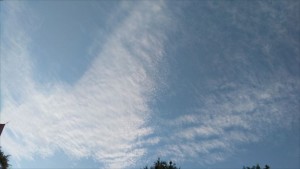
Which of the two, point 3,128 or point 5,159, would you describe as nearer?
point 5,159

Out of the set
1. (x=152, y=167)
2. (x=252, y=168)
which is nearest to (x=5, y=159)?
(x=152, y=167)

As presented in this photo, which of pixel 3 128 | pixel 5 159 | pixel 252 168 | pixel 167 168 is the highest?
pixel 3 128

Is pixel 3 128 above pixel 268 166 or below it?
above

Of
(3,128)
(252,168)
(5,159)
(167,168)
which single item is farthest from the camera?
(3,128)

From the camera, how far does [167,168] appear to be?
47.1 m

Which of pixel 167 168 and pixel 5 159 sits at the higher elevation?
pixel 167 168

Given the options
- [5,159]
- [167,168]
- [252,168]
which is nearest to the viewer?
[5,159]

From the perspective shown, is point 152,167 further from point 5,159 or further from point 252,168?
point 5,159

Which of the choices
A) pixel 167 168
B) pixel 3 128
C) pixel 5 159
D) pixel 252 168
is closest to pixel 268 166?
pixel 252 168

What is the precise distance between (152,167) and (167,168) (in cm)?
317

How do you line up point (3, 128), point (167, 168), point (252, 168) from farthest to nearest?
point (3, 128) < point (252, 168) < point (167, 168)

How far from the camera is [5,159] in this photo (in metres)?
43.1

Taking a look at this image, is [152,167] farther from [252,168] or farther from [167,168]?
[252,168]

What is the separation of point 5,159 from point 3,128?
1614 cm
